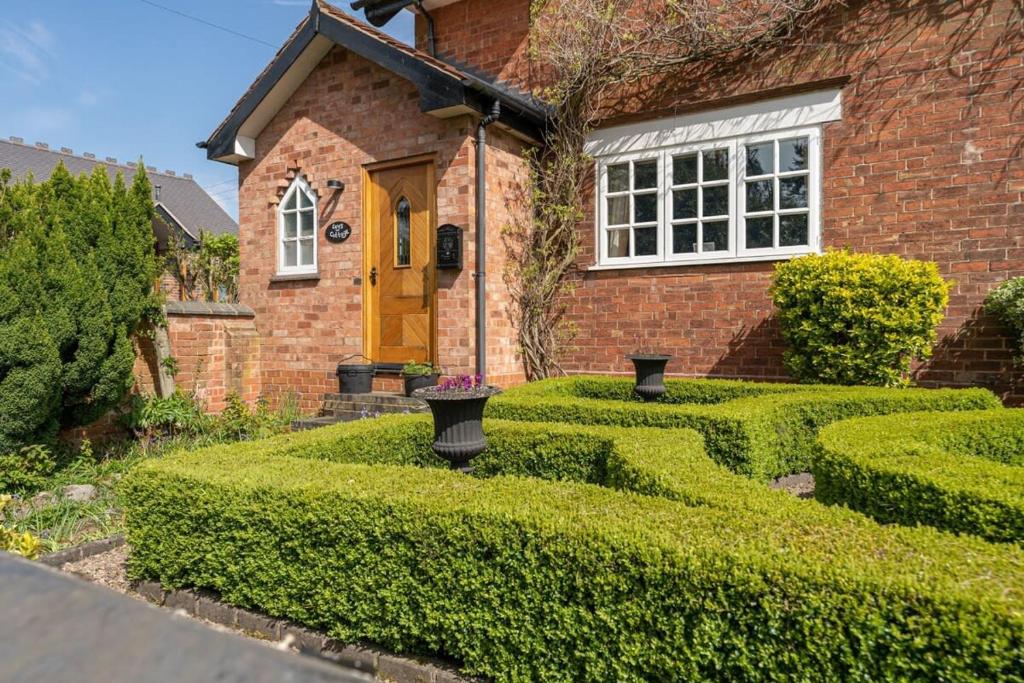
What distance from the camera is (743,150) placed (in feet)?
26.5

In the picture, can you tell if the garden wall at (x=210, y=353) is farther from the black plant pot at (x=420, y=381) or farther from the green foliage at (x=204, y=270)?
the black plant pot at (x=420, y=381)

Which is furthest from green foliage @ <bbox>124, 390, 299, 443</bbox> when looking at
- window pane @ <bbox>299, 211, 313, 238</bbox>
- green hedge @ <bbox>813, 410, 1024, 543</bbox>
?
green hedge @ <bbox>813, 410, 1024, 543</bbox>

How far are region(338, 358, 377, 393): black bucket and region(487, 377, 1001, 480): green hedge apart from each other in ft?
8.64

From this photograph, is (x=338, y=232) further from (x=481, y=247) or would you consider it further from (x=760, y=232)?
(x=760, y=232)

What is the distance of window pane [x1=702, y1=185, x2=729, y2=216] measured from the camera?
323 inches

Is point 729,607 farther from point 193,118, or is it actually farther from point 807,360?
point 193,118

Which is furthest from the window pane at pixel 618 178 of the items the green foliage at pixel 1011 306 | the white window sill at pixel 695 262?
the green foliage at pixel 1011 306

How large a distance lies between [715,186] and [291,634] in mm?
7401

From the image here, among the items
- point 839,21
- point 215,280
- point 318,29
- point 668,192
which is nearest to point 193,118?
point 215,280

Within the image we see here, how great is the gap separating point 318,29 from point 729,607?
8.87 m

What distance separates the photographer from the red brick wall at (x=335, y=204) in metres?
8.01

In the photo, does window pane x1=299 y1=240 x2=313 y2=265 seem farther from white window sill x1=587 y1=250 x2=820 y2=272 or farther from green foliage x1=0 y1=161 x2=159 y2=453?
white window sill x1=587 y1=250 x2=820 y2=272

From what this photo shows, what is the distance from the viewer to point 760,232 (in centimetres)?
800

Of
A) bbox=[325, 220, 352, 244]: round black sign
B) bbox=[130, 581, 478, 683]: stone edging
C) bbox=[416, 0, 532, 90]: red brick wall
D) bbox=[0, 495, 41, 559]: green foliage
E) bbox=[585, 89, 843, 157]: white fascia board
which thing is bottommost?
bbox=[130, 581, 478, 683]: stone edging
